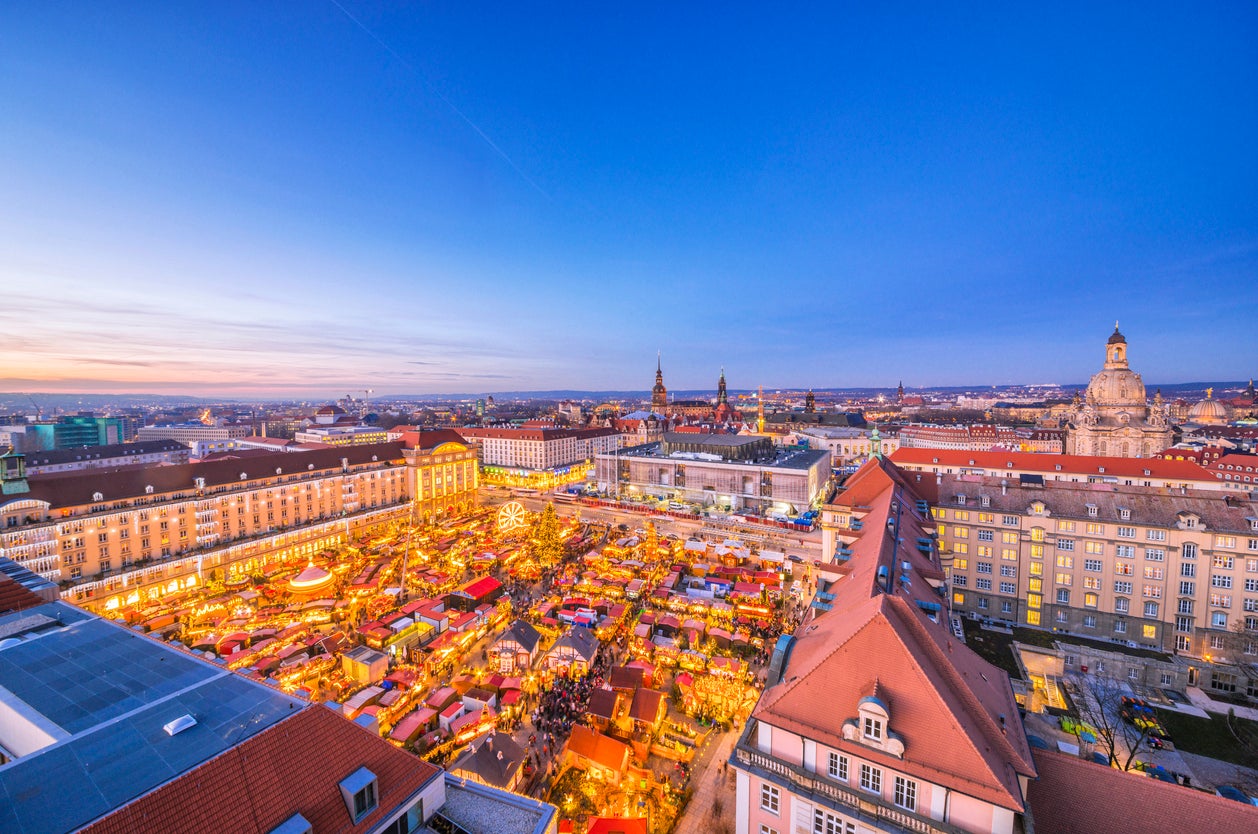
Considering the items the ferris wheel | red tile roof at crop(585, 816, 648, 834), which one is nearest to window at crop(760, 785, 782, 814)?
red tile roof at crop(585, 816, 648, 834)

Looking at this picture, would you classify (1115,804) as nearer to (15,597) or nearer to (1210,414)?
(15,597)

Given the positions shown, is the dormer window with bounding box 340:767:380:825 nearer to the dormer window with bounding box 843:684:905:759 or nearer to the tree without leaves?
the dormer window with bounding box 843:684:905:759

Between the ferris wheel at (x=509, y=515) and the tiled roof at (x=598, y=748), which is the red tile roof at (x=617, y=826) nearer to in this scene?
the tiled roof at (x=598, y=748)

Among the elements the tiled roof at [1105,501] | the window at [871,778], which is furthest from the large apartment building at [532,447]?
the window at [871,778]

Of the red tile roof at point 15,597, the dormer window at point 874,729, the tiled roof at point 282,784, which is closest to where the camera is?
the tiled roof at point 282,784

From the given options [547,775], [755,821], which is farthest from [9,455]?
[755,821]

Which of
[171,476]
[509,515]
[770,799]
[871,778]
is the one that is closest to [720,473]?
[509,515]
